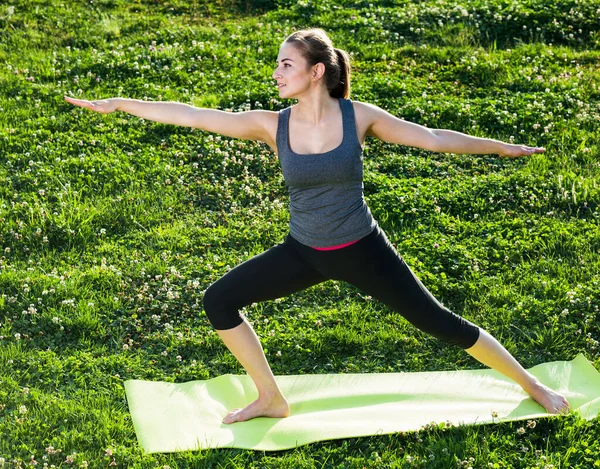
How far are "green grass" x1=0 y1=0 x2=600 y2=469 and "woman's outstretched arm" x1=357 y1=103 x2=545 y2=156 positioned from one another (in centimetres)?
182

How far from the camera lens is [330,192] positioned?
5195 millimetres

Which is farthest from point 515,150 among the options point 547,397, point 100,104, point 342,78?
point 100,104

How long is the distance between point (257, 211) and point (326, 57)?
11.0 feet

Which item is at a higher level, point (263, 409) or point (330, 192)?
point (330, 192)

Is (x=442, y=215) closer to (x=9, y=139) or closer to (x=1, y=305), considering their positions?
(x=1, y=305)

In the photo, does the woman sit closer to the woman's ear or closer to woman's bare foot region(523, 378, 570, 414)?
the woman's ear

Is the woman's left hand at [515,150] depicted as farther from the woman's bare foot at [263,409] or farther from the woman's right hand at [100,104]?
the woman's right hand at [100,104]

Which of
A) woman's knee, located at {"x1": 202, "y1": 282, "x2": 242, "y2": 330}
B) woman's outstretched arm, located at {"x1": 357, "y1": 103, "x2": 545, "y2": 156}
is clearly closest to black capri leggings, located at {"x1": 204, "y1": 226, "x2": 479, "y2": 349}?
woman's knee, located at {"x1": 202, "y1": 282, "x2": 242, "y2": 330}

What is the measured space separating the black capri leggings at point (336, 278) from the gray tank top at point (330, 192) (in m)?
0.10

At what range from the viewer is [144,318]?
6.99 metres

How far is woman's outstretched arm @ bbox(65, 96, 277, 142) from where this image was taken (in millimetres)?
5430

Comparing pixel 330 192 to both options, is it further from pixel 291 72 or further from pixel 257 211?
pixel 257 211

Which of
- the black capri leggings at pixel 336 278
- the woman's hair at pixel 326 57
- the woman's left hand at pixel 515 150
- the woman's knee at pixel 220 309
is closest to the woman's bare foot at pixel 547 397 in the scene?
the black capri leggings at pixel 336 278

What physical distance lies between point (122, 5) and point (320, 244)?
28.8 ft
